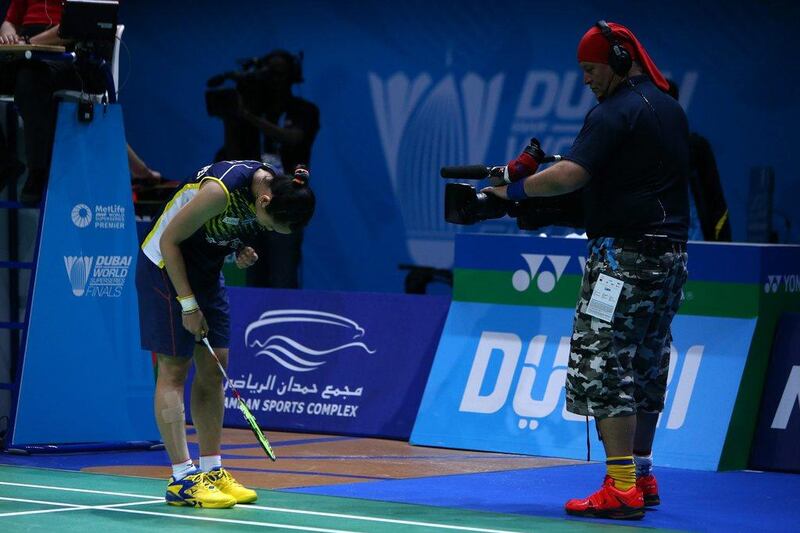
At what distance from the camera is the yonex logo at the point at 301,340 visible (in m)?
10.1

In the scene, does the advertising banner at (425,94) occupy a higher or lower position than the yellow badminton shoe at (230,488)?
higher

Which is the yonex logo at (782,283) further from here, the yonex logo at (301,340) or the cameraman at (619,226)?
the yonex logo at (301,340)

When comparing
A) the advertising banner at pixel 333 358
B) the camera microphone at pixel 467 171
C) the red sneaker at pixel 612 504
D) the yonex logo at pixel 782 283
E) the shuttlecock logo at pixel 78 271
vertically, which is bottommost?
the advertising banner at pixel 333 358

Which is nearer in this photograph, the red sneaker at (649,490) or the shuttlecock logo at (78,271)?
the red sneaker at (649,490)

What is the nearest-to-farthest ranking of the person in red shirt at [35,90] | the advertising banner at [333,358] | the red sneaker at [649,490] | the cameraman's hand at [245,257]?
1. the red sneaker at [649,490]
2. the cameraman's hand at [245,257]
3. the person in red shirt at [35,90]
4. the advertising banner at [333,358]

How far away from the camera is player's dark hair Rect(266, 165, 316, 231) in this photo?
6648 millimetres

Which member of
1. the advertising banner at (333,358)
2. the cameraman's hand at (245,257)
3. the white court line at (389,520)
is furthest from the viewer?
the advertising banner at (333,358)

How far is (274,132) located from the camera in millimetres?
12297

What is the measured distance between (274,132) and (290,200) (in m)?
5.73

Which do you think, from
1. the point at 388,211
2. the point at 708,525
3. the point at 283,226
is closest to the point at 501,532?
the point at 708,525

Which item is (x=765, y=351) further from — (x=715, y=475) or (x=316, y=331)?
(x=316, y=331)

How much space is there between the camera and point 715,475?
823 centimetres

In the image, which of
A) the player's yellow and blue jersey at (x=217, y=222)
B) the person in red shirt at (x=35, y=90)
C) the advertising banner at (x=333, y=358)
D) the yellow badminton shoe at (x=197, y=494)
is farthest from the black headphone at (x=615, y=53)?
the person in red shirt at (x=35, y=90)

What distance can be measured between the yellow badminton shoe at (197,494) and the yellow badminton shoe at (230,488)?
0.03 meters
